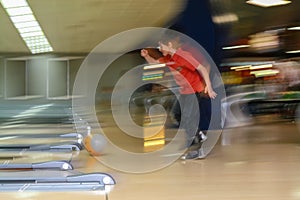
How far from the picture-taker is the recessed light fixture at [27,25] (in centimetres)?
1204

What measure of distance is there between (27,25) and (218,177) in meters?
11.9

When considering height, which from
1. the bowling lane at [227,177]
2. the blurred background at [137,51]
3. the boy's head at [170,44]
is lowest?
the bowling lane at [227,177]

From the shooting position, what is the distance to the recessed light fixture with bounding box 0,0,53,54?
474 inches

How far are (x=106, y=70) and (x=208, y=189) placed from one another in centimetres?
1088

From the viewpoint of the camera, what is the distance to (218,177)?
3221mm

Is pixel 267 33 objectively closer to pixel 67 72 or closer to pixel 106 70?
pixel 106 70

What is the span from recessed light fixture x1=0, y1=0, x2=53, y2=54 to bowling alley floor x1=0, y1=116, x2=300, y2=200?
28.4ft

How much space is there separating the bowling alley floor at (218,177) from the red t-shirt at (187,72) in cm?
64

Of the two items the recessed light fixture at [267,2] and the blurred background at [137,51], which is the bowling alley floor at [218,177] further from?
the recessed light fixture at [267,2]

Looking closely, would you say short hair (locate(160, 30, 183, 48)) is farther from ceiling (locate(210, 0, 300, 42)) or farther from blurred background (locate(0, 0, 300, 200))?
ceiling (locate(210, 0, 300, 42))

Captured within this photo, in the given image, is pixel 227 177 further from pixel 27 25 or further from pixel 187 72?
pixel 27 25

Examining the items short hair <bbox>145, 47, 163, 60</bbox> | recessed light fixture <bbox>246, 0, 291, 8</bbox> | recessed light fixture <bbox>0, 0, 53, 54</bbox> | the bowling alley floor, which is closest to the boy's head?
short hair <bbox>145, 47, 163, 60</bbox>

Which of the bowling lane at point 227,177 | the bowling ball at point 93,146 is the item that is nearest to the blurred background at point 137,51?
the bowling lane at point 227,177

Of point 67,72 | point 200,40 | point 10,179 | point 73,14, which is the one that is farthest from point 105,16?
point 10,179
